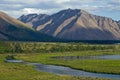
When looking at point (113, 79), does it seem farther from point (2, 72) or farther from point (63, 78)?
point (2, 72)

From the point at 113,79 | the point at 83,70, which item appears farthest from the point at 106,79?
the point at 83,70

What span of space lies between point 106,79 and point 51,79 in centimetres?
1699

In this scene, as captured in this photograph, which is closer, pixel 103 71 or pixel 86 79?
pixel 86 79

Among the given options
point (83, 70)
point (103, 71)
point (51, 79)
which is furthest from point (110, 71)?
point (51, 79)

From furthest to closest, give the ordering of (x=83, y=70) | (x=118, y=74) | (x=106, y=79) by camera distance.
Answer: (x=83, y=70) → (x=118, y=74) → (x=106, y=79)

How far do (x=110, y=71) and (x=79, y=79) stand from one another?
87.8 feet

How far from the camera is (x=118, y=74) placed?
11262 cm

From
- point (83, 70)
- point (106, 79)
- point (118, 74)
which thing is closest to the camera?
point (106, 79)

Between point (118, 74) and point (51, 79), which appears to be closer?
point (51, 79)

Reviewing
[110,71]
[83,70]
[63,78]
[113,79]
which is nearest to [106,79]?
[113,79]

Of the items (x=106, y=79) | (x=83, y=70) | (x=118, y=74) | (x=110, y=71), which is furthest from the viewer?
(x=83, y=70)

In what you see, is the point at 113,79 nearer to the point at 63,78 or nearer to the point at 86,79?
the point at 86,79

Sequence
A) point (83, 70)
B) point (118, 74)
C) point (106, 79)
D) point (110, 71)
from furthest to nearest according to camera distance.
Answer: point (83, 70) < point (110, 71) < point (118, 74) < point (106, 79)

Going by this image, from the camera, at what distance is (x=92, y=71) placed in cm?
12462
